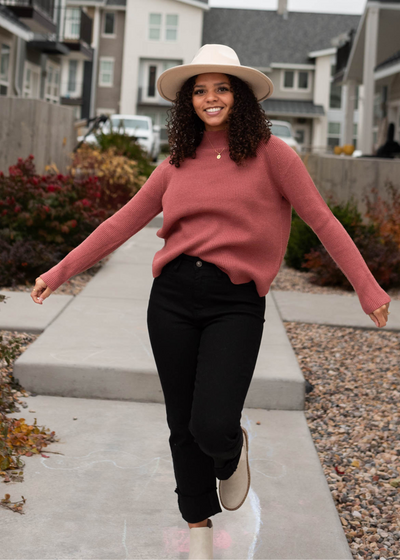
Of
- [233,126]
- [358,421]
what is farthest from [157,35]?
[233,126]

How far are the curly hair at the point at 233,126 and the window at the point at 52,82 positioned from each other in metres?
23.2

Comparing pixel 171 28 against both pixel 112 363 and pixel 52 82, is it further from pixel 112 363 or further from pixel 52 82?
pixel 112 363

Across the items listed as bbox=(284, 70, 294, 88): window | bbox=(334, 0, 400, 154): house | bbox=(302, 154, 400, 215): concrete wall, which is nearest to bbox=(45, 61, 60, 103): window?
bbox=(334, 0, 400, 154): house

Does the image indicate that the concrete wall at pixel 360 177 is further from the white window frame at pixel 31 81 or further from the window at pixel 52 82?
the window at pixel 52 82

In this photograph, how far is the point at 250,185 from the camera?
2.53 m

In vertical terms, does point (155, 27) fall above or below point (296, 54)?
above

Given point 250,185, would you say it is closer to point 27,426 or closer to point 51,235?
point 27,426

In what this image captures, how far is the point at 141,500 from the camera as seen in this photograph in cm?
307

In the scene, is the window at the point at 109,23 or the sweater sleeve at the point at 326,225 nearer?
the sweater sleeve at the point at 326,225

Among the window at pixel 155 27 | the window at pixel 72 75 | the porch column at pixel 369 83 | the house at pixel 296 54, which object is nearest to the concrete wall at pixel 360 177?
the porch column at pixel 369 83

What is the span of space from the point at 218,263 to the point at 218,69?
0.72m

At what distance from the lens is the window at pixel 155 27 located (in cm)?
3988

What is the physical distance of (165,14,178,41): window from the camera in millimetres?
39719

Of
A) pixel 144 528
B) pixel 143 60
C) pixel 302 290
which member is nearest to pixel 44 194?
pixel 302 290
